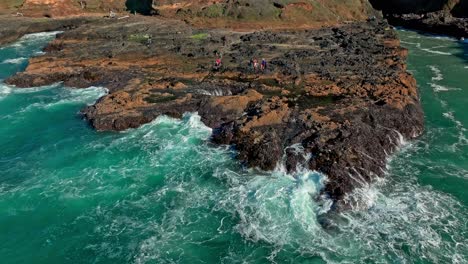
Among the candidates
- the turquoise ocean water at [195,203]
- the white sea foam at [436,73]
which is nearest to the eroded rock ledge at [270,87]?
the turquoise ocean water at [195,203]

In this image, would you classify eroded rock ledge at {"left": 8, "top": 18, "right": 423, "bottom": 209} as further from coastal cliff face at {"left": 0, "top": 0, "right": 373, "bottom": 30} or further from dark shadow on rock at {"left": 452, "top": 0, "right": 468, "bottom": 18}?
dark shadow on rock at {"left": 452, "top": 0, "right": 468, "bottom": 18}

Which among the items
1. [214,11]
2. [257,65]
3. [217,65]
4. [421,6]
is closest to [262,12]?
[214,11]

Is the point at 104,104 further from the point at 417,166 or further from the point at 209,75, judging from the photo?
the point at 417,166

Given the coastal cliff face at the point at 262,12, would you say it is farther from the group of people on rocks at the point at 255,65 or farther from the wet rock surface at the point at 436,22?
the group of people on rocks at the point at 255,65

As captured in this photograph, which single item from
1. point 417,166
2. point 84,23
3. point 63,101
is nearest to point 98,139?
point 63,101

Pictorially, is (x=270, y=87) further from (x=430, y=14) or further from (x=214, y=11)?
(x=430, y=14)
